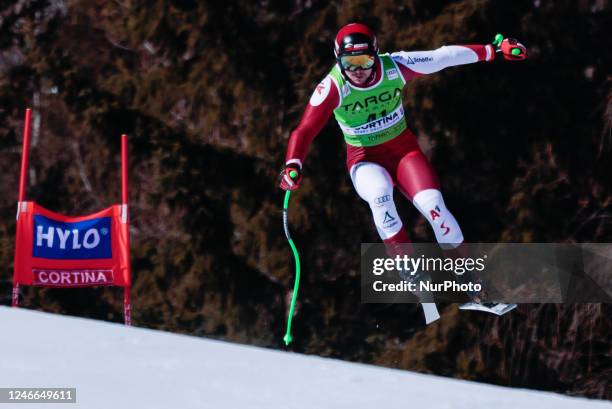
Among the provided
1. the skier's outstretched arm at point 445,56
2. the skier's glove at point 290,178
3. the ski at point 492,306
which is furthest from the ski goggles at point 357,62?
the ski at point 492,306

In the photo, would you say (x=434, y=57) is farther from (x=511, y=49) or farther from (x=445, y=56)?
→ (x=511, y=49)

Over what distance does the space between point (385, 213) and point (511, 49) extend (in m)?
1.20

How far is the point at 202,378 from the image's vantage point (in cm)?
471

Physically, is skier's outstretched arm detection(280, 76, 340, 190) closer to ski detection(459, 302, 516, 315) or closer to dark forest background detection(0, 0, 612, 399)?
ski detection(459, 302, 516, 315)

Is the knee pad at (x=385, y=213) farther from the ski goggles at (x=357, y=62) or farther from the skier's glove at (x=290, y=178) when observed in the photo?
the ski goggles at (x=357, y=62)

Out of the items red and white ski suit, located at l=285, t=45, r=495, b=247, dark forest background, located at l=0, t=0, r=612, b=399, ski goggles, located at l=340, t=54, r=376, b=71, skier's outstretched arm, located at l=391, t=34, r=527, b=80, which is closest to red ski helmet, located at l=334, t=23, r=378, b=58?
ski goggles, located at l=340, t=54, r=376, b=71

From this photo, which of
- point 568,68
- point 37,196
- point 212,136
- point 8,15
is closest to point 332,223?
point 212,136

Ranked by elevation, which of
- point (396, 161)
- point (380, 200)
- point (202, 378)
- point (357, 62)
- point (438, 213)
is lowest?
point (202, 378)

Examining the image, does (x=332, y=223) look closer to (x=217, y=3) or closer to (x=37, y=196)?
(x=217, y=3)

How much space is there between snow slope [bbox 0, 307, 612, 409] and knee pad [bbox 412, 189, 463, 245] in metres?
1.29

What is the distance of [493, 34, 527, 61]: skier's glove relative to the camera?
6012 millimetres

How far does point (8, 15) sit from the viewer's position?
12477mm

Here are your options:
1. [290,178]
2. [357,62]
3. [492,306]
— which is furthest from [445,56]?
[492,306]

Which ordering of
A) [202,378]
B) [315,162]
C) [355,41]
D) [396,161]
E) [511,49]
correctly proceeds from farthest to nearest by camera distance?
1. [315,162]
2. [396,161]
3. [511,49]
4. [355,41]
5. [202,378]
